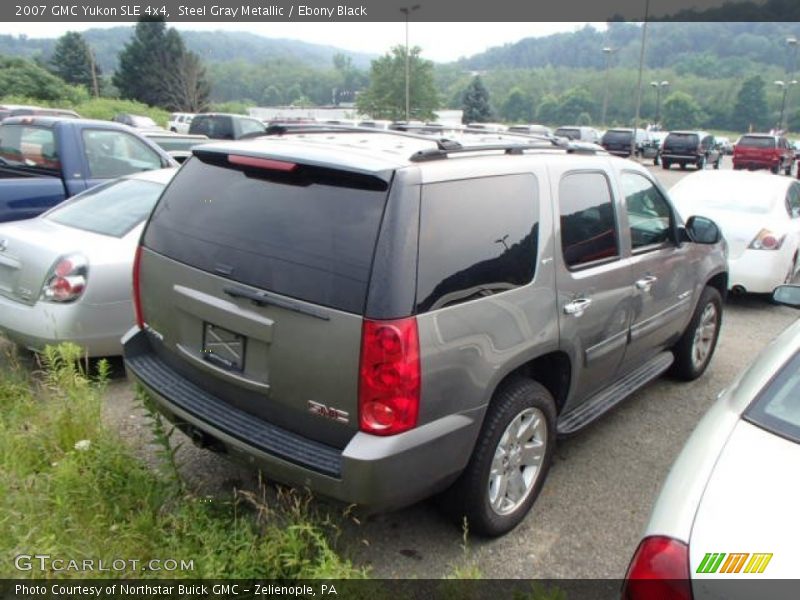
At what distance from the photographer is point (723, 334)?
6.50 metres

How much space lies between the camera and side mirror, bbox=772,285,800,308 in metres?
3.20

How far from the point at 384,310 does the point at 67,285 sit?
2.95 metres

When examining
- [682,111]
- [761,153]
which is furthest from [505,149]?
[682,111]

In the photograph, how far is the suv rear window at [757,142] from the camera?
87.7 ft

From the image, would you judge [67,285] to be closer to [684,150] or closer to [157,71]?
[684,150]

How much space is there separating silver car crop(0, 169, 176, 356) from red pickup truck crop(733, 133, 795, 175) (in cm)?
2887

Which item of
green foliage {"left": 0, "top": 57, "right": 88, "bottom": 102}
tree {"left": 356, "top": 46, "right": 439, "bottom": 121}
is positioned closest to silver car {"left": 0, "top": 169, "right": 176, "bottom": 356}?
green foliage {"left": 0, "top": 57, "right": 88, "bottom": 102}

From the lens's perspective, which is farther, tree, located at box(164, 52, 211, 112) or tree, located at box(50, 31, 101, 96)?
tree, located at box(50, 31, 101, 96)

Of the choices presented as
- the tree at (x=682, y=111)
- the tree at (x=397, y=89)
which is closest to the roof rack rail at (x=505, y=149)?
the tree at (x=397, y=89)

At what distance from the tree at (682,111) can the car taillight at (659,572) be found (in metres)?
107

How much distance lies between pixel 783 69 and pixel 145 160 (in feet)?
360

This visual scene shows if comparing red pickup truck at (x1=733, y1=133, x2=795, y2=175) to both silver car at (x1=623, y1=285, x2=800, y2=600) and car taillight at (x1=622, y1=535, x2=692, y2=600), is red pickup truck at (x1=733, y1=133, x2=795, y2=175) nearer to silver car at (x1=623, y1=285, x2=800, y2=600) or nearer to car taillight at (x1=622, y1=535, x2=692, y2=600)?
silver car at (x1=623, y1=285, x2=800, y2=600)

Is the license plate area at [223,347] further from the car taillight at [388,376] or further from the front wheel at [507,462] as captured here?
the front wheel at [507,462]

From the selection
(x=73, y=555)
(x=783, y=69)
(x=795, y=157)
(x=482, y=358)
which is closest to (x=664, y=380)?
(x=482, y=358)
